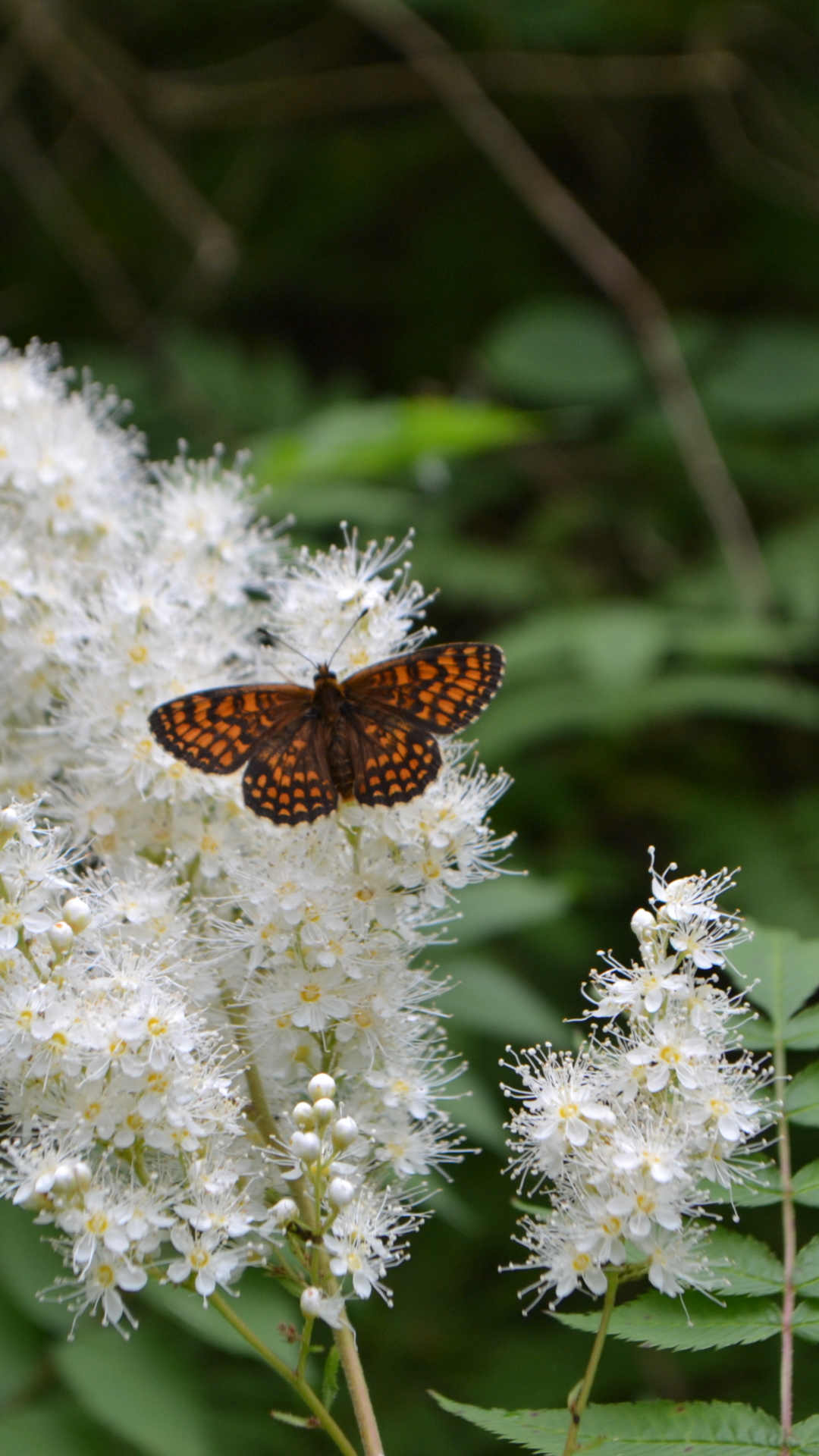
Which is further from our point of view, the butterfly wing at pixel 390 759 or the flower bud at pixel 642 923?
the butterfly wing at pixel 390 759

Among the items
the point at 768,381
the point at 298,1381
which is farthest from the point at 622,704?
the point at 298,1381

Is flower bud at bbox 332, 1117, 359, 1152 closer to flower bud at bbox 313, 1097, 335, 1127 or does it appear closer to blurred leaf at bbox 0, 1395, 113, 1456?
flower bud at bbox 313, 1097, 335, 1127

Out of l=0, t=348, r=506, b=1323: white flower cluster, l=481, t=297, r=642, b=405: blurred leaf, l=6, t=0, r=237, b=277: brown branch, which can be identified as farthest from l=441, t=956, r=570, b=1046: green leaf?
l=6, t=0, r=237, b=277: brown branch

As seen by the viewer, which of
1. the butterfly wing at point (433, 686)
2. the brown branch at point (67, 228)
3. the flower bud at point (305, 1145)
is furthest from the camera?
the brown branch at point (67, 228)

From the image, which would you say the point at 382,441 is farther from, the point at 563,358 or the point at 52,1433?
the point at 52,1433

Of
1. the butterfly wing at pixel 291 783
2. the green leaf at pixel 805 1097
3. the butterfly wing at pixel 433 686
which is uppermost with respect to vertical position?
the butterfly wing at pixel 433 686

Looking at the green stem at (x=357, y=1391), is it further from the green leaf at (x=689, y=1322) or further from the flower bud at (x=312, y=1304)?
the green leaf at (x=689, y=1322)

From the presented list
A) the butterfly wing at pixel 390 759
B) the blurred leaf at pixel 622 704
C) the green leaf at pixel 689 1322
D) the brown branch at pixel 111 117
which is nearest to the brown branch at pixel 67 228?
the brown branch at pixel 111 117
